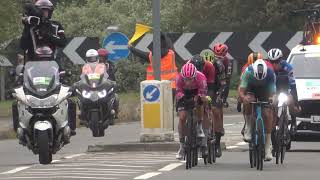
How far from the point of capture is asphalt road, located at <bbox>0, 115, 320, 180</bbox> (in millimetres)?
14789

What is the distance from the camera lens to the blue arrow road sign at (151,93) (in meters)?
19.9

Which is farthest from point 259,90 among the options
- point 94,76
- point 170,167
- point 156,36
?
point 94,76

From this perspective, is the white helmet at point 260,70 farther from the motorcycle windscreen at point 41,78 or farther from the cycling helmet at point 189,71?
→ the motorcycle windscreen at point 41,78

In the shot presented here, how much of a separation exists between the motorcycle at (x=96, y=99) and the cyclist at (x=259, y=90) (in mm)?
4910

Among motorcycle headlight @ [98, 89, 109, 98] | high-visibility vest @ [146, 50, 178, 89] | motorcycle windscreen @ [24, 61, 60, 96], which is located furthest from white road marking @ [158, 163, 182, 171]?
high-visibility vest @ [146, 50, 178, 89]

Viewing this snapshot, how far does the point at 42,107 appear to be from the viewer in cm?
1452

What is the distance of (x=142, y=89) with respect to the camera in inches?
787

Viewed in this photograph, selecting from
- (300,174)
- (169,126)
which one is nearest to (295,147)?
(169,126)

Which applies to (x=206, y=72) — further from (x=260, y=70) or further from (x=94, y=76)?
(x=94, y=76)

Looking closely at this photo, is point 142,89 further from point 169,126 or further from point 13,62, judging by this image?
point 13,62

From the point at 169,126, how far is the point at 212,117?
2.77 meters

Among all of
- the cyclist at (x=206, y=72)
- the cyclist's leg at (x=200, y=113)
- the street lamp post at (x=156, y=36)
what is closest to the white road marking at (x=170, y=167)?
the cyclist at (x=206, y=72)

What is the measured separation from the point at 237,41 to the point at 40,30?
16.5m

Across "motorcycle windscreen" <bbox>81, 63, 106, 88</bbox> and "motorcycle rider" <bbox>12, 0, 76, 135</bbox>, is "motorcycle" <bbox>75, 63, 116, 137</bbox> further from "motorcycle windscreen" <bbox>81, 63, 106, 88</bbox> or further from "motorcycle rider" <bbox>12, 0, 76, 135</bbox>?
"motorcycle rider" <bbox>12, 0, 76, 135</bbox>
